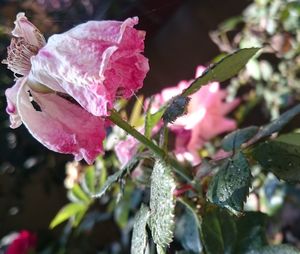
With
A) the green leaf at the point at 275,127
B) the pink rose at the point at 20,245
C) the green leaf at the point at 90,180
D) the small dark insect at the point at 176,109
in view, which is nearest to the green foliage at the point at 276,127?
the green leaf at the point at 275,127

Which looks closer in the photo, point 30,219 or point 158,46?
point 158,46

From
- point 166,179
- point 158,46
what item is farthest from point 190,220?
point 158,46

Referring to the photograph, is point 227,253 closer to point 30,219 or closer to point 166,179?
point 166,179

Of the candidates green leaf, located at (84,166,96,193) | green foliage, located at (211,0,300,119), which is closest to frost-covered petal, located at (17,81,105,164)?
green leaf, located at (84,166,96,193)

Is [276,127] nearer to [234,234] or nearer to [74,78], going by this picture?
[234,234]

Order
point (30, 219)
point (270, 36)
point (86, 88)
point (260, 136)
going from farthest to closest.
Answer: point (30, 219) < point (270, 36) < point (260, 136) < point (86, 88)

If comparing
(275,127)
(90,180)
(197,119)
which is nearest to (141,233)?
(275,127)
